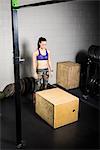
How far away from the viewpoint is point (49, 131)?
268cm

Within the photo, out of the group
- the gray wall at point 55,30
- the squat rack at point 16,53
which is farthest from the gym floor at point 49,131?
the gray wall at point 55,30

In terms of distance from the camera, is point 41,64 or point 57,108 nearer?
point 57,108

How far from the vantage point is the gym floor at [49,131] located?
240 centimetres

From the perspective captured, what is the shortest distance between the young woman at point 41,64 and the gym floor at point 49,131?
53 cm

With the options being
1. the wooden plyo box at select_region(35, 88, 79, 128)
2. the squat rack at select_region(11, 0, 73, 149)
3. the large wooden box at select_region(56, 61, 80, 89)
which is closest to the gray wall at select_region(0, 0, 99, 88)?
the large wooden box at select_region(56, 61, 80, 89)

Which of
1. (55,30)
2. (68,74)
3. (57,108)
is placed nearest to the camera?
(57,108)

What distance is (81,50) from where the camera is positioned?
4887 mm

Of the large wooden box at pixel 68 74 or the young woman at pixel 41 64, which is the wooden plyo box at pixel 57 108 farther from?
the large wooden box at pixel 68 74

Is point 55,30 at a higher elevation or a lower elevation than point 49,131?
higher

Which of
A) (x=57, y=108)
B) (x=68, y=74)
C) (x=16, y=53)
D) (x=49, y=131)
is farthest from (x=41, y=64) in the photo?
(x=16, y=53)

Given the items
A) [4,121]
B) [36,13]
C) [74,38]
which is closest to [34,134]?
[4,121]

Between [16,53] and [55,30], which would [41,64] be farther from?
[16,53]

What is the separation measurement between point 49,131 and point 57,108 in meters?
0.35

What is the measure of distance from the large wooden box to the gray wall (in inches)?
7.0
